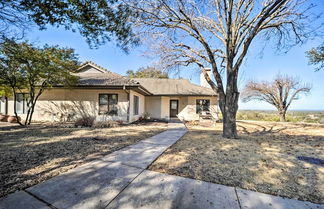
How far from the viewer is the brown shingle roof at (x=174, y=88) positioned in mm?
13772

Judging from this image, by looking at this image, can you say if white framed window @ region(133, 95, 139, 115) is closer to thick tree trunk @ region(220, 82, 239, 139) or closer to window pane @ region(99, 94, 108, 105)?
window pane @ region(99, 94, 108, 105)

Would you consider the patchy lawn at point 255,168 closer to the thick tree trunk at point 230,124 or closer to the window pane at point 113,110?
the thick tree trunk at point 230,124

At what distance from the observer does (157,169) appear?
2906mm

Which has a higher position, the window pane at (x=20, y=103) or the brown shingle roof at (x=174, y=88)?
the brown shingle roof at (x=174, y=88)

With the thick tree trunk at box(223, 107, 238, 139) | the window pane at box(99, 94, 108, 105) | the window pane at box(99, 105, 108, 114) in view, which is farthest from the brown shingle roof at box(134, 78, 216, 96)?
the thick tree trunk at box(223, 107, 238, 139)

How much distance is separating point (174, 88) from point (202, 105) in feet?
11.6

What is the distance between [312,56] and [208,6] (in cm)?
946

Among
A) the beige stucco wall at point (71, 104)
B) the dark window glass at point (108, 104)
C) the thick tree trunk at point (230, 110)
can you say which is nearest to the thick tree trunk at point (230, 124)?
the thick tree trunk at point (230, 110)

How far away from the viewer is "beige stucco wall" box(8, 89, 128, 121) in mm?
10312

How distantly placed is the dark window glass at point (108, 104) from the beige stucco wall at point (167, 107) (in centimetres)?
480

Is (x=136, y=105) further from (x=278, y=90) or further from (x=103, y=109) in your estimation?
(x=278, y=90)

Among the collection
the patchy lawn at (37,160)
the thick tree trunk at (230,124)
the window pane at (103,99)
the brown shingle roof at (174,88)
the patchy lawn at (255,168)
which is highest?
the brown shingle roof at (174,88)

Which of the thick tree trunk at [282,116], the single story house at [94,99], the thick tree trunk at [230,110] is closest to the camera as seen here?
the thick tree trunk at [230,110]

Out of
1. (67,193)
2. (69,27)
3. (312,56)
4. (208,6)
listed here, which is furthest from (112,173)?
(312,56)
